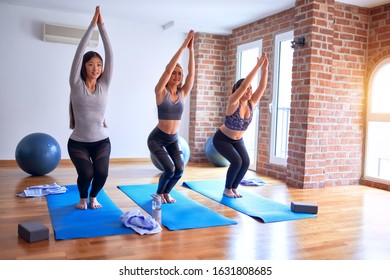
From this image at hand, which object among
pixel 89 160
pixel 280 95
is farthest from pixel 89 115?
pixel 280 95

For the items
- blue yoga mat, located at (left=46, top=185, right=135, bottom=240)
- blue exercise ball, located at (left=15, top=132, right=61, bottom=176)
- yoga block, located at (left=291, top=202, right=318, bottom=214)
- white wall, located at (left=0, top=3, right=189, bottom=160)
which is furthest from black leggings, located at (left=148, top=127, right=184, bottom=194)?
white wall, located at (left=0, top=3, right=189, bottom=160)

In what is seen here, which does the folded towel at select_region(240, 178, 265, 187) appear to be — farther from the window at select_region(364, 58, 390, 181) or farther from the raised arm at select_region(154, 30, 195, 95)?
the raised arm at select_region(154, 30, 195, 95)

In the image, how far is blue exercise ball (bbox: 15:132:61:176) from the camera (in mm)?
4602

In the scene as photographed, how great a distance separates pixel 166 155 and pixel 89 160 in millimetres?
681

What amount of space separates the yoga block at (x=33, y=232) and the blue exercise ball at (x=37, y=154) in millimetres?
2188

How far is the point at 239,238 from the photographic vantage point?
272cm

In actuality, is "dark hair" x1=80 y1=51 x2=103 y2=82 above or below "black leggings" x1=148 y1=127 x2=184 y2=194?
above

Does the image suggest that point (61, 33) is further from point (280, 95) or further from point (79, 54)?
point (280, 95)

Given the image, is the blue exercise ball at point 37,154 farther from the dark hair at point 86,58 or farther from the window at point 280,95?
the window at point 280,95

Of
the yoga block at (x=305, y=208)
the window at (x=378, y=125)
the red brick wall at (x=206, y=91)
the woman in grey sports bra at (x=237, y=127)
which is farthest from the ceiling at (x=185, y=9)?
the yoga block at (x=305, y=208)

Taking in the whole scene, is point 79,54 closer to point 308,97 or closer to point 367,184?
point 308,97

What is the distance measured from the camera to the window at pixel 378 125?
15.6 ft

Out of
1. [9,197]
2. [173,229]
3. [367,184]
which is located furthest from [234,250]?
[367,184]

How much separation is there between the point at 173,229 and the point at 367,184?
3265 mm
